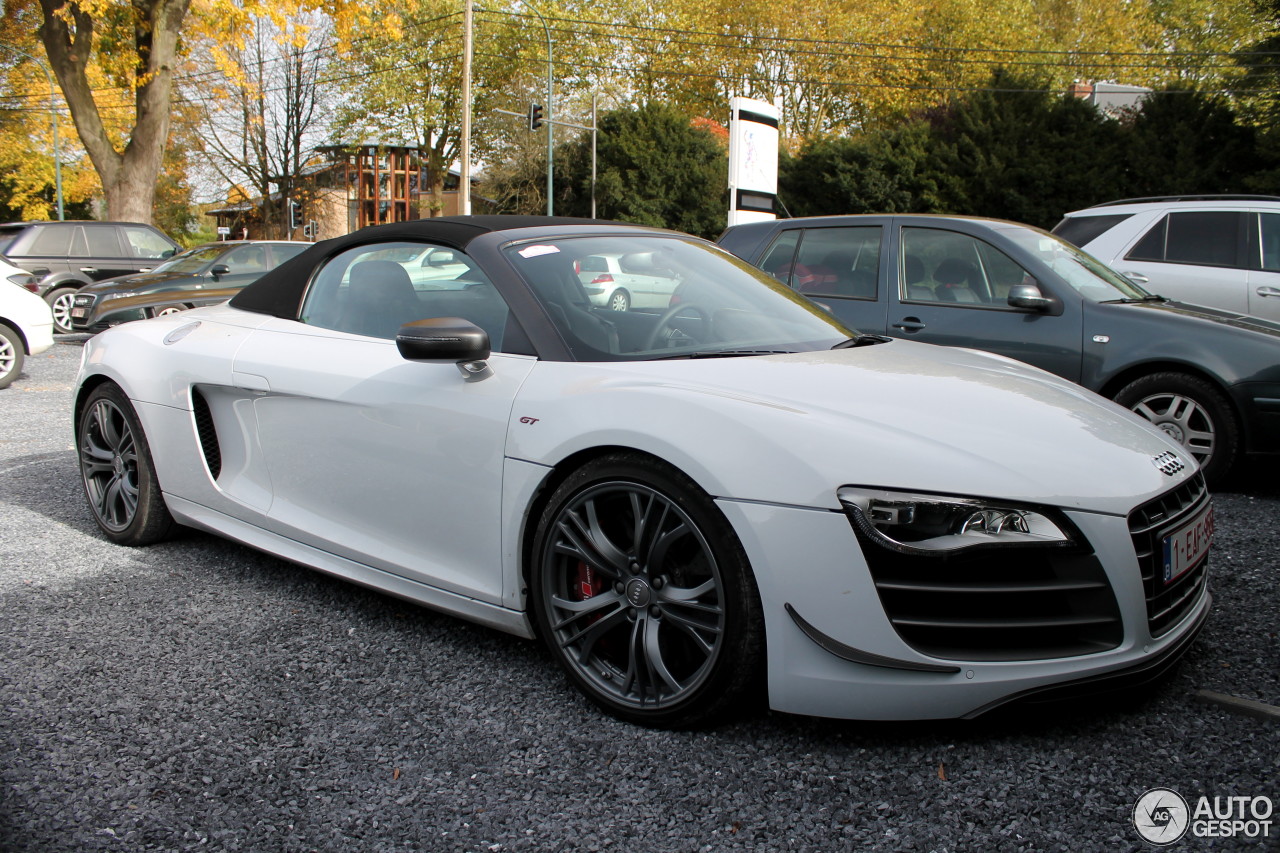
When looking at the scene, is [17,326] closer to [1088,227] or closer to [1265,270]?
Result: [1088,227]

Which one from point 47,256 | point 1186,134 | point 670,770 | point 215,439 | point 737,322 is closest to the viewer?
point 670,770

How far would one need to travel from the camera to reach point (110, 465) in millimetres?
4164

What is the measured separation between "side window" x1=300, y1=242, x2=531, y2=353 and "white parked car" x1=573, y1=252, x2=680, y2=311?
0.30m

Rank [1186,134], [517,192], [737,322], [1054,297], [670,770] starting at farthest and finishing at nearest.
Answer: [517,192], [1186,134], [1054,297], [737,322], [670,770]

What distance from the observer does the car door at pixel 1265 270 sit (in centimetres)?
743

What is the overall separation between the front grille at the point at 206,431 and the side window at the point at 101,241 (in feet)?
43.6

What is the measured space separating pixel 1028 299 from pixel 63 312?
14.0 m

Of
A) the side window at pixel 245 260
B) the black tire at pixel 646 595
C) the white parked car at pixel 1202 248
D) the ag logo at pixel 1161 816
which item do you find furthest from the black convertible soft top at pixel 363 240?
the side window at pixel 245 260

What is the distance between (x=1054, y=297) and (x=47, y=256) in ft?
47.2

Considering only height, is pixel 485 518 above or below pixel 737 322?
below

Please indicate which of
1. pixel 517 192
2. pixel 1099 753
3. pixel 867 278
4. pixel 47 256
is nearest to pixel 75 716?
pixel 1099 753

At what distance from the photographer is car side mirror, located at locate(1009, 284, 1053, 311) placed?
5527mm

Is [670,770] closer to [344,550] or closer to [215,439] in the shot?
[344,550]

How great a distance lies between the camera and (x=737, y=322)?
3.21 metres
